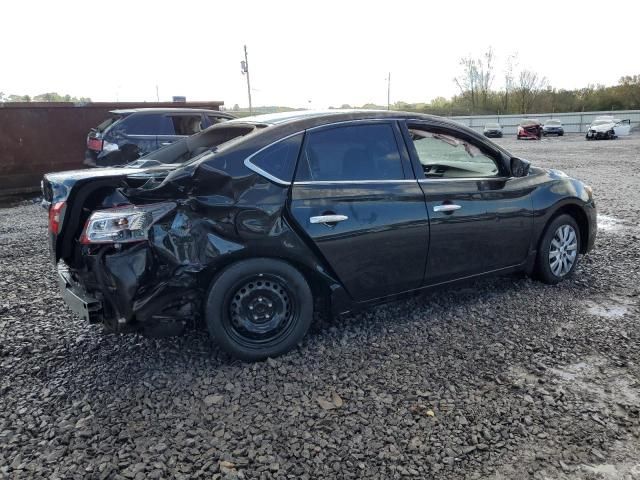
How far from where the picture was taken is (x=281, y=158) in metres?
3.38

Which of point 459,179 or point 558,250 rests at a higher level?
point 459,179

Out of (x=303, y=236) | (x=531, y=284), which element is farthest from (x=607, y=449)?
(x=531, y=284)

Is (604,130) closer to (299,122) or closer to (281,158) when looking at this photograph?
(299,122)

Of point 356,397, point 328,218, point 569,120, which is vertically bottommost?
point 356,397

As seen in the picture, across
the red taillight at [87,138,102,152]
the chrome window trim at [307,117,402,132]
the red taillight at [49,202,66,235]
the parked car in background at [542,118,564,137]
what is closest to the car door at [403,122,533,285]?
the chrome window trim at [307,117,402,132]

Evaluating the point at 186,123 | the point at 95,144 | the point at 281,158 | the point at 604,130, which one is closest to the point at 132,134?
the point at 95,144

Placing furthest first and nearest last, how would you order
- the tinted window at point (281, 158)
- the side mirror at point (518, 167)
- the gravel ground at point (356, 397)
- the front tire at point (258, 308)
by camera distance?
1. the side mirror at point (518, 167)
2. the tinted window at point (281, 158)
3. the front tire at point (258, 308)
4. the gravel ground at point (356, 397)

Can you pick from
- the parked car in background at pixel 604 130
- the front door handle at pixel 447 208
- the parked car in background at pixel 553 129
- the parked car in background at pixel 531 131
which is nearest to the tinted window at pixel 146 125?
the front door handle at pixel 447 208

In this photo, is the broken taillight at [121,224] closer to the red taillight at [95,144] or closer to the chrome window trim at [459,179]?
A: the chrome window trim at [459,179]

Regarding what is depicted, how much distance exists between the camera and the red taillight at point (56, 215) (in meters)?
3.19

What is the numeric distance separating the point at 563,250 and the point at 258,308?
3.11m

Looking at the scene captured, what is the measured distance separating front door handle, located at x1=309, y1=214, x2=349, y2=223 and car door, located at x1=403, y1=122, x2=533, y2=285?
77 centimetres

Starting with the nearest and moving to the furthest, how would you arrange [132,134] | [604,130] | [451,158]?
[451,158] → [132,134] → [604,130]

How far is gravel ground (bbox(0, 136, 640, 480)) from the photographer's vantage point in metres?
2.43
